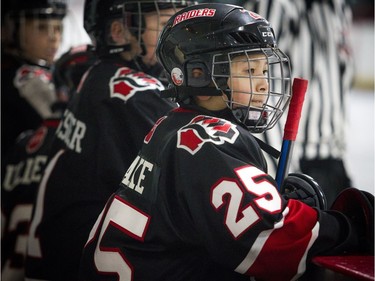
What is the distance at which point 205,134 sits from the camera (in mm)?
1895

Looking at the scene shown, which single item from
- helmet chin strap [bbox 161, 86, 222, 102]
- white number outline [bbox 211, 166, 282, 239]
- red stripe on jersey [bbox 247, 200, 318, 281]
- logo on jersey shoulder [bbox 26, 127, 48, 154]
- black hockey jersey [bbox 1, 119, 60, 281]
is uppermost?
helmet chin strap [bbox 161, 86, 222, 102]

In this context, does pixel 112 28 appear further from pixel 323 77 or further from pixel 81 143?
pixel 323 77

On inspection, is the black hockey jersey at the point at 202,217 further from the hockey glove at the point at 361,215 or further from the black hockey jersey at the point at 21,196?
the black hockey jersey at the point at 21,196

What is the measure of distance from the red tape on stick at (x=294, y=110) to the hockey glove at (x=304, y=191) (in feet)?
0.34

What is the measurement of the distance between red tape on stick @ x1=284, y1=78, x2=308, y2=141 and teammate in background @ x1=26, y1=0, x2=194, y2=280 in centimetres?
45

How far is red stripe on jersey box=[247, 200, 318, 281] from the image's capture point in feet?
5.93

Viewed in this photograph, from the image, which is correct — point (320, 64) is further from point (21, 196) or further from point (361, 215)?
point (361, 215)

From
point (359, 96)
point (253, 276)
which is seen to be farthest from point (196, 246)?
point (359, 96)

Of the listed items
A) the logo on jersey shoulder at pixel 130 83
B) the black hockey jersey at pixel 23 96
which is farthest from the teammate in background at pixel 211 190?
the black hockey jersey at pixel 23 96

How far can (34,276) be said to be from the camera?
8.75 feet

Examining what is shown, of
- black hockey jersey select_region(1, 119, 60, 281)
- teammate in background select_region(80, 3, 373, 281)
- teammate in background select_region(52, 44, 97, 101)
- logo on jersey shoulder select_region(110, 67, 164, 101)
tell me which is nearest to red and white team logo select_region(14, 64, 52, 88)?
teammate in background select_region(52, 44, 97, 101)

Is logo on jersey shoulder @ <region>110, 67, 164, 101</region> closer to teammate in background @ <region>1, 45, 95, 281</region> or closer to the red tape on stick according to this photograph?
the red tape on stick

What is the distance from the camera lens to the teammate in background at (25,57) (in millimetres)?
3820

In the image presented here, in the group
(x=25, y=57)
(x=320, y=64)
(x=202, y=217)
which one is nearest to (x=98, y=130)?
(x=202, y=217)
